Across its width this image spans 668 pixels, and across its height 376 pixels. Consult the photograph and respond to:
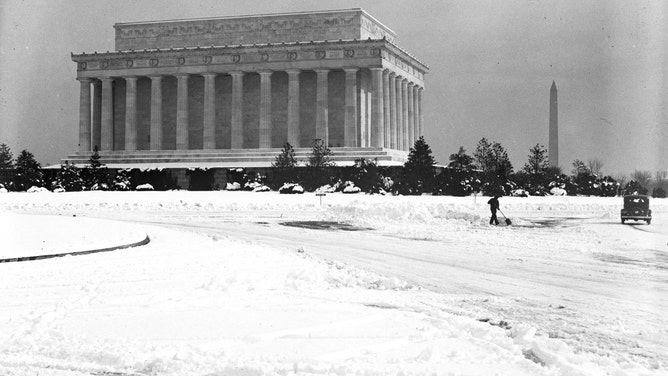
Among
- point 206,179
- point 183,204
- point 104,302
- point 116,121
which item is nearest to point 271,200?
point 183,204

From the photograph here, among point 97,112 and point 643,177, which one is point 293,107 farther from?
point 643,177

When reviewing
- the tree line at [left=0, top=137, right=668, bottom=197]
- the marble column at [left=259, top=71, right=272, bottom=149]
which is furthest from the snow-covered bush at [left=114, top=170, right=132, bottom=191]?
the marble column at [left=259, top=71, right=272, bottom=149]

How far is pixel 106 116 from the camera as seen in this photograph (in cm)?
8069

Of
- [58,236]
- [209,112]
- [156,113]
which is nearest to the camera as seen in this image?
[58,236]

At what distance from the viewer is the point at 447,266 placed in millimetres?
15555

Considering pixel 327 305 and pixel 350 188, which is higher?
pixel 350 188

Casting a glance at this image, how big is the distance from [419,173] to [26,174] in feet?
95.9

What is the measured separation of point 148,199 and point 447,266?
32937mm

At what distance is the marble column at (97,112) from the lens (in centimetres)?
8225

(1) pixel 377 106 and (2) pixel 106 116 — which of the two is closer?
(1) pixel 377 106

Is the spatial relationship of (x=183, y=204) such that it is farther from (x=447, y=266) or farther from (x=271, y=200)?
(x=447, y=266)

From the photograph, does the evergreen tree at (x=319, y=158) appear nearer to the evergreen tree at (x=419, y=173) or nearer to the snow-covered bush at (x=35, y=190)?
the evergreen tree at (x=419, y=173)

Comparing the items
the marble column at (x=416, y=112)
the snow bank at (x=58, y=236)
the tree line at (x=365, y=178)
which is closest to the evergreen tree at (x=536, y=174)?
the tree line at (x=365, y=178)

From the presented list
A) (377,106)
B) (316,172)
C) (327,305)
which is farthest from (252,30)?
(327,305)
